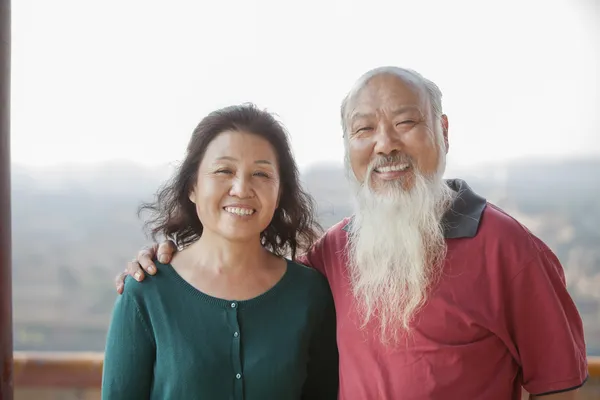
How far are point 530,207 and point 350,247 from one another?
1787mm

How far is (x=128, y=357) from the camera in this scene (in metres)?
1.47

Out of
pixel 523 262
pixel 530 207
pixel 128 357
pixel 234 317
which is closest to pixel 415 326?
pixel 523 262

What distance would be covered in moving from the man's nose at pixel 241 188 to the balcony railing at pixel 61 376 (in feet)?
3.74

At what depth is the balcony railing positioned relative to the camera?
6.98 ft

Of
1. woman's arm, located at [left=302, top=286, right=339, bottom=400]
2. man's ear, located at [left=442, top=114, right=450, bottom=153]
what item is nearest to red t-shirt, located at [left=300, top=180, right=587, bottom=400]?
woman's arm, located at [left=302, top=286, right=339, bottom=400]

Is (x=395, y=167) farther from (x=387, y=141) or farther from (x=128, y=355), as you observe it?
(x=128, y=355)

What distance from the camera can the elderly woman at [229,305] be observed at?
4.83ft

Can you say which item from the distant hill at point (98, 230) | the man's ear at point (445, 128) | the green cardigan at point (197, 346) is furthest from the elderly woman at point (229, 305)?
the distant hill at point (98, 230)

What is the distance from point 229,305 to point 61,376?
3.64ft

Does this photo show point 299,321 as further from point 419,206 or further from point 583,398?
point 583,398

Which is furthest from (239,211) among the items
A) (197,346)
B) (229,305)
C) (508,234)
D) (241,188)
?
(508,234)

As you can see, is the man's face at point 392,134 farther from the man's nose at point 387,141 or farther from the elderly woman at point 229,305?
the elderly woman at point 229,305

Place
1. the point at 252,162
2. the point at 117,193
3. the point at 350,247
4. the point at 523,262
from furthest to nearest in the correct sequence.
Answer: the point at 117,193
the point at 350,247
the point at 252,162
the point at 523,262

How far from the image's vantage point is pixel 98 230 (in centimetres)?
285
